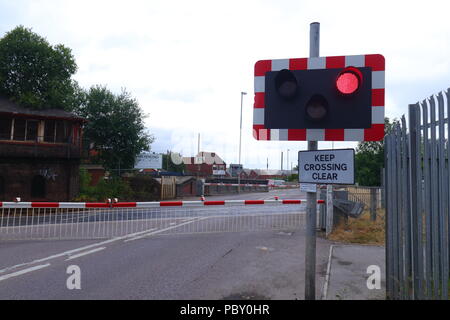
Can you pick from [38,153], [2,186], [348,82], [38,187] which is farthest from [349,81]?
[38,187]

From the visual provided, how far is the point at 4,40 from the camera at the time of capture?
22.7 m

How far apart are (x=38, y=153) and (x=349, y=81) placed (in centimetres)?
2160

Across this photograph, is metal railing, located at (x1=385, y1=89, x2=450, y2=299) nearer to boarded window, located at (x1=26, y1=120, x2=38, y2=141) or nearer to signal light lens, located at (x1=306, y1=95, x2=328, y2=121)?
signal light lens, located at (x1=306, y1=95, x2=328, y2=121)

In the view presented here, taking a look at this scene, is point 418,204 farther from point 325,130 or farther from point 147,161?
point 147,161

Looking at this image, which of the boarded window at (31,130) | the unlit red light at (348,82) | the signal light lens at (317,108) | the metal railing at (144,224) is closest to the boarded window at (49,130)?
the boarded window at (31,130)

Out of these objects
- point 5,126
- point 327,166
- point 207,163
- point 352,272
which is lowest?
point 352,272

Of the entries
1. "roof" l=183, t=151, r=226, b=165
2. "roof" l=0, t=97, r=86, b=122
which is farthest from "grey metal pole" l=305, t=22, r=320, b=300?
"roof" l=183, t=151, r=226, b=165

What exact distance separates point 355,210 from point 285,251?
14.8ft

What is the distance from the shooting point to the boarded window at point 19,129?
68.4ft

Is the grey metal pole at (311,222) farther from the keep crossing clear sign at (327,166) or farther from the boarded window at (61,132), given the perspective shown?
the boarded window at (61,132)

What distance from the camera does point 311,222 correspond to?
3.26 m

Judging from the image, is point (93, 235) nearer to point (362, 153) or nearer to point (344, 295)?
point (344, 295)

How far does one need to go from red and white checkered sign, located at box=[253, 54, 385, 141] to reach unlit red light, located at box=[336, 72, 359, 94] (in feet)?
0.60

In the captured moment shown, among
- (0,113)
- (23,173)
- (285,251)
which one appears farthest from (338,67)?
(0,113)
